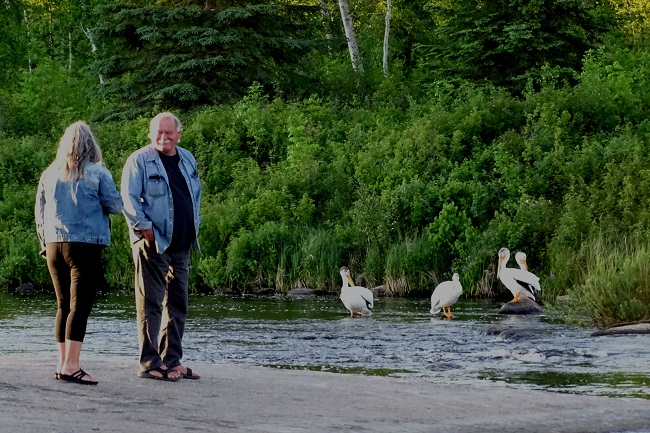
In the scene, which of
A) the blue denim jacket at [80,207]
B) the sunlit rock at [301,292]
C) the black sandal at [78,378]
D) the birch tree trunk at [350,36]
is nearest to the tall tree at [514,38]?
the birch tree trunk at [350,36]

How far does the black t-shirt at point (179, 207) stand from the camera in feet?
35.1

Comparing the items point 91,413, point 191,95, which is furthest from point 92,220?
point 191,95

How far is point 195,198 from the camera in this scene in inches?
427

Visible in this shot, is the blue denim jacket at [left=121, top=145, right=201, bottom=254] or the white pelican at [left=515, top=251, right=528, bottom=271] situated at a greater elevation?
the blue denim jacket at [left=121, top=145, right=201, bottom=254]

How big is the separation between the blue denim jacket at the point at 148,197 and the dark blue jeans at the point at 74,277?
0.42m

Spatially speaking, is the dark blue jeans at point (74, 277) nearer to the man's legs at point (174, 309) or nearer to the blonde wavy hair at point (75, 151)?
the blonde wavy hair at point (75, 151)

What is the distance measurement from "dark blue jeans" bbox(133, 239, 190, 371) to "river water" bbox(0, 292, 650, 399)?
3.15 ft

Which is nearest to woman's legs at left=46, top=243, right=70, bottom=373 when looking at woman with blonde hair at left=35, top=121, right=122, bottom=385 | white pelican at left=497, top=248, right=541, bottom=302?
woman with blonde hair at left=35, top=121, right=122, bottom=385

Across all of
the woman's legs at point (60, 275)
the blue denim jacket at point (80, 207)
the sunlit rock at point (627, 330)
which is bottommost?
the sunlit rock at point (627, 330)

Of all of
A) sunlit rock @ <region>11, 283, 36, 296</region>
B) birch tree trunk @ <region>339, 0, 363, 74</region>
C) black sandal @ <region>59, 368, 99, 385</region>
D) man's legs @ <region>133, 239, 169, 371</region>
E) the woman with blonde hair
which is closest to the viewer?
black sandal @ <region>59, 368, 99, 385</region>

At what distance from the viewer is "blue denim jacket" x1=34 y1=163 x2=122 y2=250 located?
1020 cm

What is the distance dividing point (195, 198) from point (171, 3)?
32042 millimetres

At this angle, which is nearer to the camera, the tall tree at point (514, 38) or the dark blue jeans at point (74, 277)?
the dark blue jeans at point (74, 277)

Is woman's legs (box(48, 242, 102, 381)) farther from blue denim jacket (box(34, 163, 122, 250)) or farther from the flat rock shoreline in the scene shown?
the flat rock shoreline
